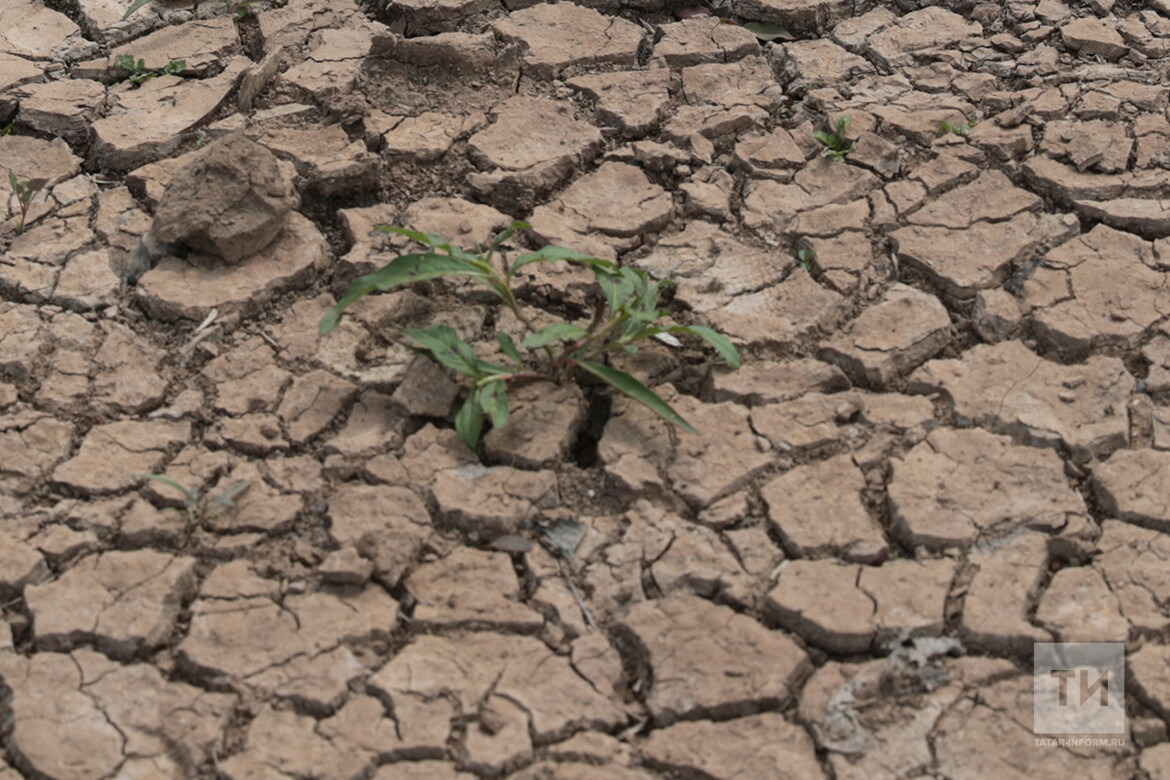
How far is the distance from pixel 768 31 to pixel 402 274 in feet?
5.17

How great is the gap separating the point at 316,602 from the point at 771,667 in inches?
30.3

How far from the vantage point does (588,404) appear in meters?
2.51

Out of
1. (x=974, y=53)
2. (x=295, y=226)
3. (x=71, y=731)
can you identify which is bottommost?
(x=71, y=731)

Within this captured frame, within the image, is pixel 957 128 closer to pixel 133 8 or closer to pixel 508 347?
pixel 508 347

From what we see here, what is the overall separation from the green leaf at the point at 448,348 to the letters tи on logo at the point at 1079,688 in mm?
1112

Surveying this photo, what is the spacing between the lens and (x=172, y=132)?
3113 millimetres

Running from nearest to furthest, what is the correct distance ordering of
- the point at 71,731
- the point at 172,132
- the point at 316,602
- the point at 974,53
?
1. the point at 71,731
2. the point at 316,602
3. the point at 172,132
4. the point at 974,53

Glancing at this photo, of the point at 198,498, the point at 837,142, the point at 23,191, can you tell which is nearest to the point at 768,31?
the point at 837,142

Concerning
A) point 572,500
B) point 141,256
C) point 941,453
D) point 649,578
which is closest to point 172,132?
point 141,256

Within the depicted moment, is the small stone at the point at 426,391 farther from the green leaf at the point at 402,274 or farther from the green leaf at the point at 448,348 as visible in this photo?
the green leaf at the point at 402,274

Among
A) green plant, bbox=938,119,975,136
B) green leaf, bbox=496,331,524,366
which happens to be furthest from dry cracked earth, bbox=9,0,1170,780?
green leaf, bbox=496,331,524,366

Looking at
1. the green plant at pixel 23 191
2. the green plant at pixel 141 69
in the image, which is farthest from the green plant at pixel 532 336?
the green plant at pixel 141 69

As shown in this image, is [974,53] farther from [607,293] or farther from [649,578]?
[649,578]

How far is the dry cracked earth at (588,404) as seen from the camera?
6.74ft
